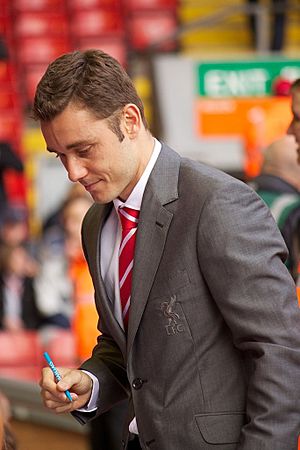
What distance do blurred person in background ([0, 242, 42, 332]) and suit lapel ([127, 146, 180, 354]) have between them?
3.82 metres

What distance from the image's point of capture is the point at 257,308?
177 centimetres

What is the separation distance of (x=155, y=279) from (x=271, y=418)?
1.04 ft

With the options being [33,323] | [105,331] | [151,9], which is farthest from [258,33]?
[105,331]

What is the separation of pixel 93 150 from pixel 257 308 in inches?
15.3

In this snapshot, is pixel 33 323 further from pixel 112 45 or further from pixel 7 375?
pixel 112 45

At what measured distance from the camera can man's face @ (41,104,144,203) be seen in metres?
1.78

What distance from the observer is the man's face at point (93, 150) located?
178cm

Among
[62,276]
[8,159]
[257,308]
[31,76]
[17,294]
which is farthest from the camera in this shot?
[31,76]

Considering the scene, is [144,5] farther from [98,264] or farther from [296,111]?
[98,264]

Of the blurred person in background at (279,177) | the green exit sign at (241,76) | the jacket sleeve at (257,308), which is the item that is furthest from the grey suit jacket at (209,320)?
the green exit sign at (241,76)

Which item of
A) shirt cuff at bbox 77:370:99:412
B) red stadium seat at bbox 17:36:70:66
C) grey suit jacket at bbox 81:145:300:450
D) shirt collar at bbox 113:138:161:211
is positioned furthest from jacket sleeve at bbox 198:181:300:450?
red stadium seat at bbox 17:36:70:66

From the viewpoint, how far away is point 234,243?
1774mm

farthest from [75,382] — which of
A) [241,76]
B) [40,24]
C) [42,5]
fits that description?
[42,5]

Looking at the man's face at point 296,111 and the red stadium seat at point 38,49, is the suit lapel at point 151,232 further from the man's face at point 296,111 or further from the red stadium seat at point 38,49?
the red stadium seat at point 38,49
